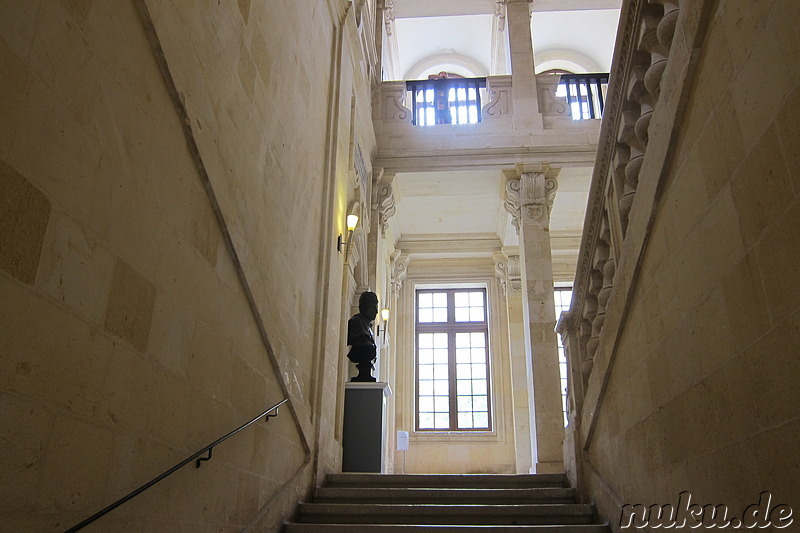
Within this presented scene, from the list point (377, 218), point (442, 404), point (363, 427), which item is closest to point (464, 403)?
point (442, 404)

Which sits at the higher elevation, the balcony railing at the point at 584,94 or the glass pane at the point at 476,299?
the balcony railing at the point at 584,94

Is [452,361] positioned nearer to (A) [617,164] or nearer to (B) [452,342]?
(B) [452,342]

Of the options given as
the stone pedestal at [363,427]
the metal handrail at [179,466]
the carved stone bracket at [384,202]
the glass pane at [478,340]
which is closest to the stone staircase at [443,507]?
Result: the metal handrail at [179,466]

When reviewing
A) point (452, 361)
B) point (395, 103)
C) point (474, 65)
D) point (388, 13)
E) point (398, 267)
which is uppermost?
point (474, 65)

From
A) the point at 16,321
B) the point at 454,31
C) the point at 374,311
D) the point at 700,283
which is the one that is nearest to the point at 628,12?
the point at 700,283

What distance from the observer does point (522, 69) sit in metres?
10.8

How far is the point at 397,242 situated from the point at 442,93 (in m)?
3.66

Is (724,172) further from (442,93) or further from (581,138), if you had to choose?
(442,93)

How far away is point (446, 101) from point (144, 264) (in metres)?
9.09

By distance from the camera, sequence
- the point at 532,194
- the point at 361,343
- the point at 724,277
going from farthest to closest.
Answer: the point at 532,194
the point at 361,343
the point at 724,277

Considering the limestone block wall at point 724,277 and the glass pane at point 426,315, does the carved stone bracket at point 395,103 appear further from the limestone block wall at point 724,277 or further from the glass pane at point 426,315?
the limestone block wall at point 724,277

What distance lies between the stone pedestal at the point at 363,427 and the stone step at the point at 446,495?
166 cm

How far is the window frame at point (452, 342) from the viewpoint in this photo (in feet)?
43.2

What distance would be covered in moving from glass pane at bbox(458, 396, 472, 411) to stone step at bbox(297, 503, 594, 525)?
8.86m
